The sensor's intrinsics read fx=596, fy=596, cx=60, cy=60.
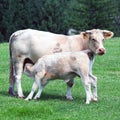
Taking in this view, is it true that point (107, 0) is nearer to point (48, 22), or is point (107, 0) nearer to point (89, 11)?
point (89, 11)

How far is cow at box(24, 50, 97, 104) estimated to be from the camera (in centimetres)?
1245

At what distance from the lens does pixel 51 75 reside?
12.7 m

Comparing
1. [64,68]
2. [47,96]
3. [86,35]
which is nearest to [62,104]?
[64,68]

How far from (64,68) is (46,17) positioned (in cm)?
3131

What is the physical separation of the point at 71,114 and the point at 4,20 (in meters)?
33.1

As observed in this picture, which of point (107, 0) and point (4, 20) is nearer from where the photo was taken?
point (4, 20)

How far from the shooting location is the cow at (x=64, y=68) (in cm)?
1245

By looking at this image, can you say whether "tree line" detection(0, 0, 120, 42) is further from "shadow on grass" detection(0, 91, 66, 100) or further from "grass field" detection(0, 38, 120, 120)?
"shadow on grass" detection(0, 91, 66, 100)

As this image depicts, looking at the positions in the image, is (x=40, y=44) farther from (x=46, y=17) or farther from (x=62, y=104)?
(x=46, y=17)

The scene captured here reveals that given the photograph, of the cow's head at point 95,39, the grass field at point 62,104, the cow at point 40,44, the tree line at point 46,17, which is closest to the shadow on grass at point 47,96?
the grass field at point 62,104

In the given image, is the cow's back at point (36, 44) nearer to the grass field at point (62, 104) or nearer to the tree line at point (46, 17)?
the grass field at point (62, 104)

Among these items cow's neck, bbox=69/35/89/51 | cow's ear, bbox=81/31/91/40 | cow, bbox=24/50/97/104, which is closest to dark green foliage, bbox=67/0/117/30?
cow's neck, bbox=69/35/89/51

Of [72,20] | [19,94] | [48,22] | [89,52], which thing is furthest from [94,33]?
[72,20]

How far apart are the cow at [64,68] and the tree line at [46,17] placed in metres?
29.8
